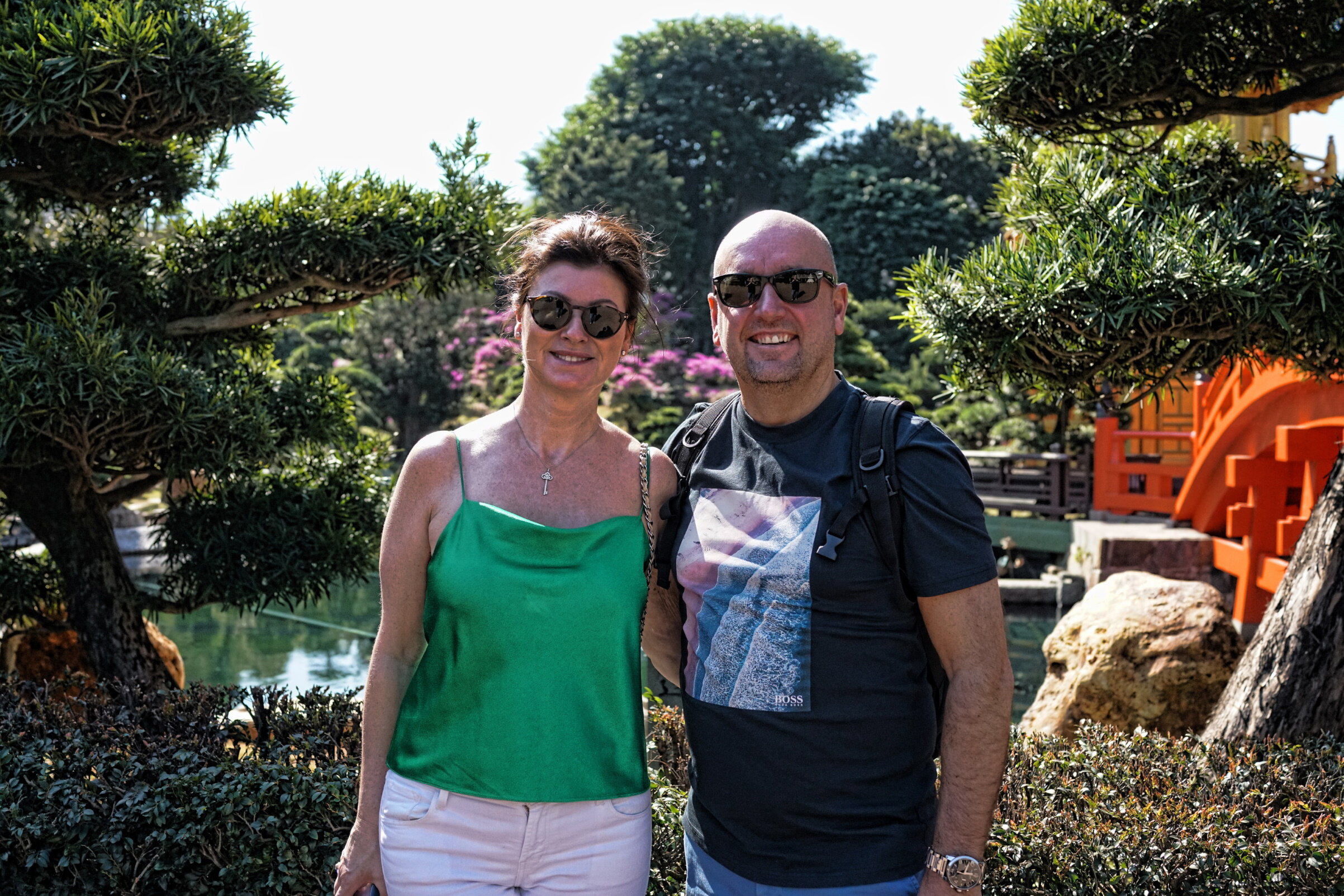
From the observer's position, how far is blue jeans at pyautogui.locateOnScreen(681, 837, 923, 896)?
1794 millimetres

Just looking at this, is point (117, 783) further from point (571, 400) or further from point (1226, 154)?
point (1226, 154)

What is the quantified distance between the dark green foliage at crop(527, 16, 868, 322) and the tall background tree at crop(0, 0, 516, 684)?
27.1 m

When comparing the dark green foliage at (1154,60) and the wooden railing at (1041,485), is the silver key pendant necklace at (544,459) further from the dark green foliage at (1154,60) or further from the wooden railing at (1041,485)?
the wooden railing at (1041,485)

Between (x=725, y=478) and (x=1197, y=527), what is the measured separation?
9764mm

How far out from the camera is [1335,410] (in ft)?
23.6

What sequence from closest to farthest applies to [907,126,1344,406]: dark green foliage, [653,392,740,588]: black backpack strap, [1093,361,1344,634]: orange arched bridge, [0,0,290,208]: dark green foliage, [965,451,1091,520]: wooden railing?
[653,392,740,588]: black backpack strap → [907,126,1344,406]: dark green foliage → [0,0,290,208]: dark green foliage → [1093,361,1344,634]: orange arched bridge → [965,451,1091,520]: wooden railing

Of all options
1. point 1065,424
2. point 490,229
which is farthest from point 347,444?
point 1065,424

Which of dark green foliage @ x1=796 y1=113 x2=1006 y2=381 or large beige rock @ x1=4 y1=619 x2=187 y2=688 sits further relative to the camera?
dark green foliage @ x1=796 y1=113 x2=1006 y2=381

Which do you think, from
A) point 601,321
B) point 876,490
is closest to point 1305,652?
point 876,490

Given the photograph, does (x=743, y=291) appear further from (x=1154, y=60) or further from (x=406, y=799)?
(x=1154, y=60)

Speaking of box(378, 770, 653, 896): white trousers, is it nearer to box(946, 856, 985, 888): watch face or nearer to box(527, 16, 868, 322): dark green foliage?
box(946, 856, 985, 888): watch face

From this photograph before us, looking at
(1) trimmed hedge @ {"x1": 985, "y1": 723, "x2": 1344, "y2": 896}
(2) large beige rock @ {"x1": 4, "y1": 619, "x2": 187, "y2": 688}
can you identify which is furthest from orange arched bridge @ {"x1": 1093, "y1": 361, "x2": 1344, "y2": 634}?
(2) large beige rock @ {"x1": 4, "y1": 619, "x2": 187, "y2": 688}

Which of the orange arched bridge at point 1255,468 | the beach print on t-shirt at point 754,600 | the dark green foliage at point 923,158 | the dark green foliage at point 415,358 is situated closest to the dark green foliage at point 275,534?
the beach print on t-shirt at point 754,600

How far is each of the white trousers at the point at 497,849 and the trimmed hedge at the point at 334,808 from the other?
951 millimetres
